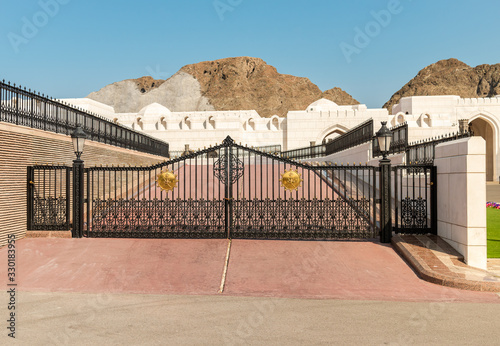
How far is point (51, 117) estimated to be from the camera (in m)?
10.8

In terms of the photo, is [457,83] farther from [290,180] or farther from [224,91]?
[290,180]

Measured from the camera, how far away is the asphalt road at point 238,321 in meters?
4.16

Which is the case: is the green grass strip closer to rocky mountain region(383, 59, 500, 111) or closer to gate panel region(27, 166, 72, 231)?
gate panel region(27, 166, 72, 231)

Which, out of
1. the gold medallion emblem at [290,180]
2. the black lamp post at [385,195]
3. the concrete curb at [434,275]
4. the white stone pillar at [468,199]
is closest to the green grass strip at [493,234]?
the white stone pillar at [468,199]

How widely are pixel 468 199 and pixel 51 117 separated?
10760 mm

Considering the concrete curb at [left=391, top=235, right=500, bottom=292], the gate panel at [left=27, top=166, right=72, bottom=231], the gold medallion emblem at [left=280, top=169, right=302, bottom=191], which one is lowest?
the concrete curb at [left=391, top=235, right=500, bottom=292]

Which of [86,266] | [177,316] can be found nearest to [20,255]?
[86,266]

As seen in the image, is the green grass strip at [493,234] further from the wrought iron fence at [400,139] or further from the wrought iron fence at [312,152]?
the wrought iron fence at [312,152]

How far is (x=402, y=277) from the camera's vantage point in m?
6.48

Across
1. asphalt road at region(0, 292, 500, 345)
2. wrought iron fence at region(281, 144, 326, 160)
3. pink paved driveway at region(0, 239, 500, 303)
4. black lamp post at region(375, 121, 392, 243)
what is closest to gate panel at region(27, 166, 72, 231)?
pink paved driveway at region(0, 239, 500, 303)

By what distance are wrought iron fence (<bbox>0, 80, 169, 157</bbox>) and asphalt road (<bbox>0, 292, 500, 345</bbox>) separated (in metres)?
5.17

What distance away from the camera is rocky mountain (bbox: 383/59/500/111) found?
10944 centimetres

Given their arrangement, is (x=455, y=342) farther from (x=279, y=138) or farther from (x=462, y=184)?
(x=279, y=138)

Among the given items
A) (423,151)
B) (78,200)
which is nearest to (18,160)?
(78,200)
